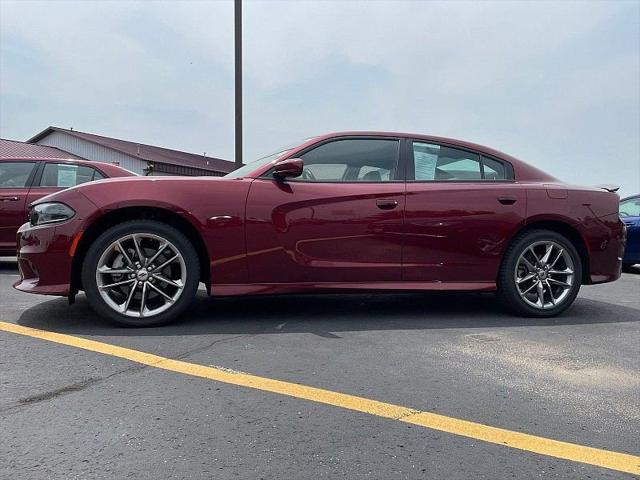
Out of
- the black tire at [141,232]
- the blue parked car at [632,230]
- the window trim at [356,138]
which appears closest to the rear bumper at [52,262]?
the black tire at [141,232]

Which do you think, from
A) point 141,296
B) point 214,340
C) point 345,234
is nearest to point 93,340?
point 141,296

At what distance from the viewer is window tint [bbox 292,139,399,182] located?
410cm

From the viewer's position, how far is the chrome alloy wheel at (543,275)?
4352 millimetres

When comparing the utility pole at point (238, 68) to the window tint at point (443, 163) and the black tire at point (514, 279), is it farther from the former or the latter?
the black tire at point (514, 279)

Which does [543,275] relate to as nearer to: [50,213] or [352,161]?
[352,161]

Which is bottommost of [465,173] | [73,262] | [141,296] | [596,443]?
[596,443]

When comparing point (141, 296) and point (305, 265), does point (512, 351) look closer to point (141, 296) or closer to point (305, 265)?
point (305, 265)

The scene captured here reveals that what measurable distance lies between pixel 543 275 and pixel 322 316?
187cm

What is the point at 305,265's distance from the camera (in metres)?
3.90

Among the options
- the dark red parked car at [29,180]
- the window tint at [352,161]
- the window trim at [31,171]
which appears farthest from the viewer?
the window trim at [31,171]

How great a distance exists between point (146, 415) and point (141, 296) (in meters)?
1.58

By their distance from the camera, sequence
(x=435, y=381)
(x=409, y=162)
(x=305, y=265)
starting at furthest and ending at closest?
(x=409, y=162) → (x=305, y=265) → (x=435, y=381)

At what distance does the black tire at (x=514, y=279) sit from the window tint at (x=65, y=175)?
16.3ft

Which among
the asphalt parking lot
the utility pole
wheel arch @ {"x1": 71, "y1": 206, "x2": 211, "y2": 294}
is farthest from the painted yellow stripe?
the utility pole
